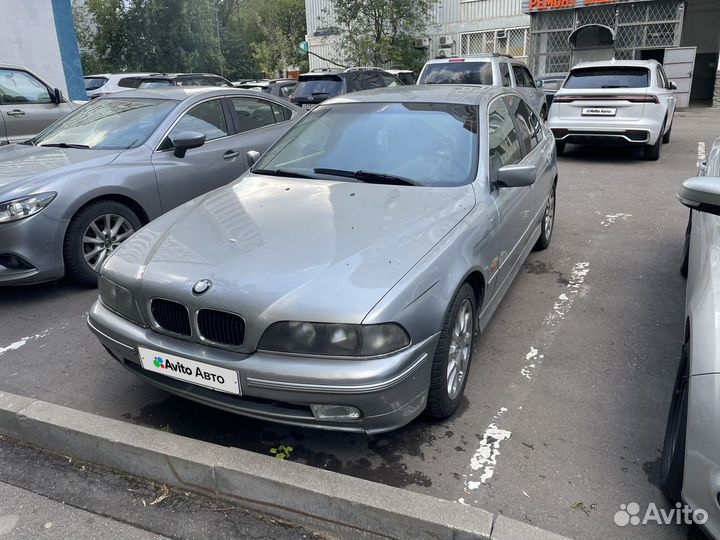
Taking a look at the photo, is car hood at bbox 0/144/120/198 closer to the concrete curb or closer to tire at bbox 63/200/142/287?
tire at bbox 63/200/142/287

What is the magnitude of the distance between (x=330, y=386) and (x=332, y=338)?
196 millimetres

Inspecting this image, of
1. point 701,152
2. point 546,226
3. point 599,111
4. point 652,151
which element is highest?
point 599,111

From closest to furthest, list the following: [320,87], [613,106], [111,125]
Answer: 1. [111,125]
2. [613,106]
3. [320,87]

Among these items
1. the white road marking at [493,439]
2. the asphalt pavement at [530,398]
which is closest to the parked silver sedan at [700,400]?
the asphalt pavement at [530,398]

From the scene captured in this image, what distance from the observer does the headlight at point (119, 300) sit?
2.87m

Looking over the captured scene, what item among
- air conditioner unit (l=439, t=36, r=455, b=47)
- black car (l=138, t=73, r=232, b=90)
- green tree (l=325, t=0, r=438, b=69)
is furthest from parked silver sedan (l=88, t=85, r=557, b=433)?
air conditioner unit (l=439, t=36, r=455, b=47)

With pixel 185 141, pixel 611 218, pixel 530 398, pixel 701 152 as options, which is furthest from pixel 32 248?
pixel 701 152

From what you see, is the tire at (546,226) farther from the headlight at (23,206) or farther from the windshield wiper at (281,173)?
the headlight at (23,206)

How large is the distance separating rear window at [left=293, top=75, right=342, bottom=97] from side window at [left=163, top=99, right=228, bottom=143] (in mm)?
6625

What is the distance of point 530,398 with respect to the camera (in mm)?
3312

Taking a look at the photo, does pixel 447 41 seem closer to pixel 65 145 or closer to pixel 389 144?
pixel 65 145

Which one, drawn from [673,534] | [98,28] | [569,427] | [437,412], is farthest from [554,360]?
[98,28]

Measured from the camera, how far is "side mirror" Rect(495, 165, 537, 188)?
11.5 feet

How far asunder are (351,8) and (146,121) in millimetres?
19912
